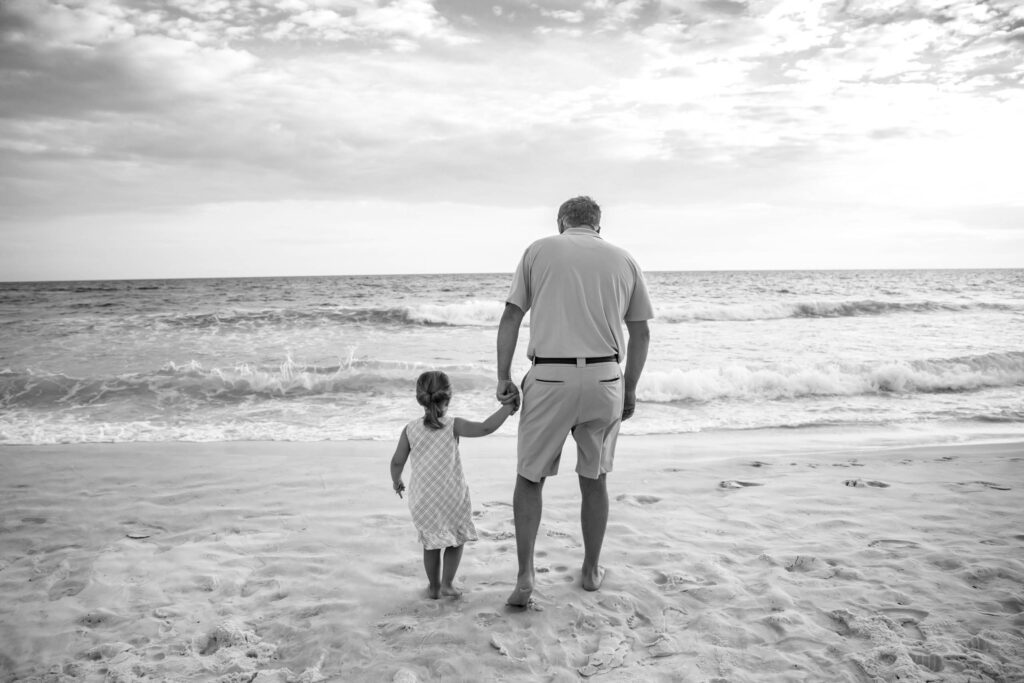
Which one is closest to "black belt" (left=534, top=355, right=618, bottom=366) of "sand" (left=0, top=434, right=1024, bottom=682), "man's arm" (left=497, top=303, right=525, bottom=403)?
"man's arm" (left=497, top=303, right=525, bottom=403)

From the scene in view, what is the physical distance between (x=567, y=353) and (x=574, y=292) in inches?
12.2

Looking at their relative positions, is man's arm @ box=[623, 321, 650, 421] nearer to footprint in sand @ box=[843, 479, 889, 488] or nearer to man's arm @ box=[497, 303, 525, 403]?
man's arm @ box=[497, 303, 525, 403]

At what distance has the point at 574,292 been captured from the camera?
304 centimetres

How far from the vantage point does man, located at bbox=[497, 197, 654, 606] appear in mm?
3039

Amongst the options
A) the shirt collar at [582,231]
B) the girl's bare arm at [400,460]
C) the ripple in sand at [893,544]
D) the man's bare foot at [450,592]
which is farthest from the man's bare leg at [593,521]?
the ripple in sand at [893,544]

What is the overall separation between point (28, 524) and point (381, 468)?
8.99 ft

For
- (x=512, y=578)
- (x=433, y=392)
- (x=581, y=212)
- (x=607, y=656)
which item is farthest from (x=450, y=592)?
(x=581, y=212)

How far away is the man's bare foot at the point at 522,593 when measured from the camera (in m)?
3.13

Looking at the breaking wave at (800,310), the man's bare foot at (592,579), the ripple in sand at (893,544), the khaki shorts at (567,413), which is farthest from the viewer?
the breaking wave at (800,310)

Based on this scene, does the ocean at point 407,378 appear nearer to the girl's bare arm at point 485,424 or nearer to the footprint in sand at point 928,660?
the girl's bare arm at point 485,424

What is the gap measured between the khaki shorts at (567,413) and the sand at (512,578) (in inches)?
30.8

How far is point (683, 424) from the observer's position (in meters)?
8.45

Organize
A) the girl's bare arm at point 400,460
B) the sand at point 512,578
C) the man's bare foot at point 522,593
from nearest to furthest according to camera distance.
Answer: the sand at point 512,578 < the man's bare foot at point 522,593 < the girl's bare arm at point 400,460

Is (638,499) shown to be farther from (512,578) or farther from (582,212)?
(582,212)
